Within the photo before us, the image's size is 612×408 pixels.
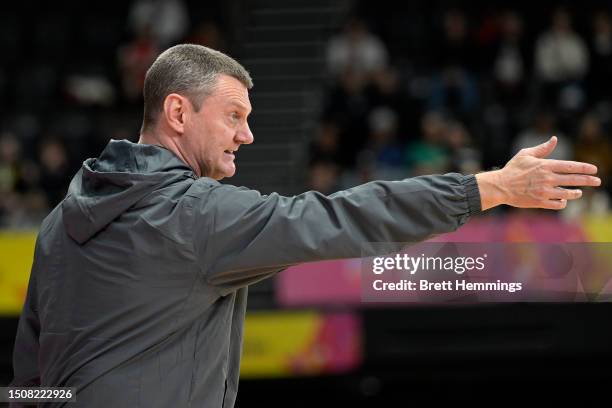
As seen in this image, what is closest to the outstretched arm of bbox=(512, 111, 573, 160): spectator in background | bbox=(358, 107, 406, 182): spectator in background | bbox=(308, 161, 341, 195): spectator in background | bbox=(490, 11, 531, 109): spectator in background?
bbox=(308, 161, 341, 195): spectator in background

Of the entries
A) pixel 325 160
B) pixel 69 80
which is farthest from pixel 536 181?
pixel 69 80

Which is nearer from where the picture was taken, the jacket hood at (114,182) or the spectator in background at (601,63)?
the jacket hood at (114,182)

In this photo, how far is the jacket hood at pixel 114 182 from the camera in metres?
2.99

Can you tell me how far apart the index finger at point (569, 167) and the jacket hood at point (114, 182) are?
1140 mm

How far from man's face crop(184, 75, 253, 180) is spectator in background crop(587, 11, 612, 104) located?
10.7m

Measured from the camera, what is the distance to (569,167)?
2.76 metres

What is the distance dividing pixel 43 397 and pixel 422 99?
10358mm

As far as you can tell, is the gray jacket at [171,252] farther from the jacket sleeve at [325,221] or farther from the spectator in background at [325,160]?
the spectator in background at [325,160]

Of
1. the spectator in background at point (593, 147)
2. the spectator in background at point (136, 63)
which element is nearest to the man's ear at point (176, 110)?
the spectator in background at point (593, 147)

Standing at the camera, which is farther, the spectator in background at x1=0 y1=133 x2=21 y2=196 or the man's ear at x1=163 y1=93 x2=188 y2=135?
the spectator in background at x1=0 y1=133 x2=21 y2=196

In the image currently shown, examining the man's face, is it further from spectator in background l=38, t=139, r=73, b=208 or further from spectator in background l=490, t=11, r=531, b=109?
spectator in background l=490, t=11, r=531, b=109

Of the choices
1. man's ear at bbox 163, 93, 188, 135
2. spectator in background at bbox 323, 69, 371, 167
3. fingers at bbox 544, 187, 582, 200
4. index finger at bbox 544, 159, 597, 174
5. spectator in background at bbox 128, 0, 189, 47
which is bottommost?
fingers at bbox 544, 187, 582, 200

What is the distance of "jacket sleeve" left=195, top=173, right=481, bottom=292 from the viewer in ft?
9.35

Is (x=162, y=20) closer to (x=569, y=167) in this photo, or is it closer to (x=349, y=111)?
(x=349, y=111)
